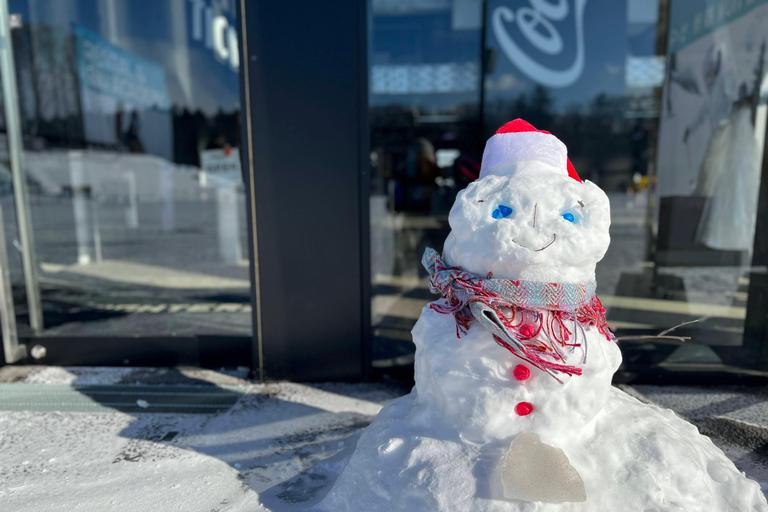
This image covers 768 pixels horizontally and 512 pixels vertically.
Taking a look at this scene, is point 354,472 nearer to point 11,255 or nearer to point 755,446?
A: point 755,446

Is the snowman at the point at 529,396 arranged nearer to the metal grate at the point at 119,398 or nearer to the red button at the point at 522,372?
the red button at the point at 522,372

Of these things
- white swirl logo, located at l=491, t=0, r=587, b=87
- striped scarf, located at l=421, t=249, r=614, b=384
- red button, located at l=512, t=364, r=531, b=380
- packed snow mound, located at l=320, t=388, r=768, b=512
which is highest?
white swirl logo, located at l=491, t=0, r=587, b=87

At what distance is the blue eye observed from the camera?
1.77m

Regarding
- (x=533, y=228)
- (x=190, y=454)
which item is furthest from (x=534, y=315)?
(x=190, y=454)

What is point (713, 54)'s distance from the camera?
3961 mm

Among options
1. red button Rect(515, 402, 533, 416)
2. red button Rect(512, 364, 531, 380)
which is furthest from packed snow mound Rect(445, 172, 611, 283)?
red button Rect(515, 402, 533, 416)

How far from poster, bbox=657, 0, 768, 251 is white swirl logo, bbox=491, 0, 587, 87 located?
82 cm

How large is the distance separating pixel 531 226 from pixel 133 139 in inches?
296

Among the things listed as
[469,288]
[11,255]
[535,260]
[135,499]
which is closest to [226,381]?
[135,499]

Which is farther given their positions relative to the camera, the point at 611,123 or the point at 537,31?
the point at 611,123

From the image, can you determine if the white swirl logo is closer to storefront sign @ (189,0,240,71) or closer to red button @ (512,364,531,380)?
red button @ (512,364,531,380)

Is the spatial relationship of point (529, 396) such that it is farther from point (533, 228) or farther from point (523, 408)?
point (533, 228)

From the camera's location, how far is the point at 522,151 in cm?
194

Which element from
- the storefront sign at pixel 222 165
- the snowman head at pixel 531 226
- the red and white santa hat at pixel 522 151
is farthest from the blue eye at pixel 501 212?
the storefront sign at pixel 222 165
